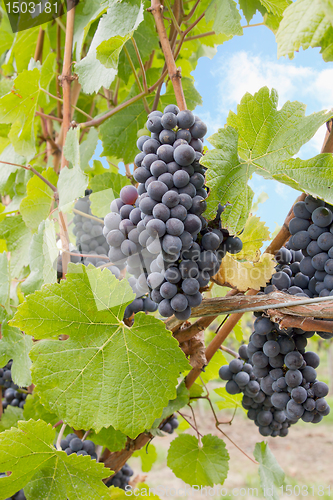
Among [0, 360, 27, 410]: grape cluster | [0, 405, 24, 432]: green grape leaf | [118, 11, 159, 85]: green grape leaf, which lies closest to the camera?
[118, 11, 159, 85]: green grape leaf

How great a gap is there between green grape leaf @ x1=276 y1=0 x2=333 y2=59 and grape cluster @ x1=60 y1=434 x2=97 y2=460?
1204mm

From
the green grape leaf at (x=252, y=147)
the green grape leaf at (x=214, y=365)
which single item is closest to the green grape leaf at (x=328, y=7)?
the green grape leaf at (x=252, y=147)

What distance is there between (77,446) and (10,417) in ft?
1.73

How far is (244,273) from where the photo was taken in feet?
3.08

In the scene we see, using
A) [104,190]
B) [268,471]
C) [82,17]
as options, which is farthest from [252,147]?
[268,471]

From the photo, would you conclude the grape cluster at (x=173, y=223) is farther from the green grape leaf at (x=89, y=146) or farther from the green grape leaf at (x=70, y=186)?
the green grape leaf at (x=89, y=146)

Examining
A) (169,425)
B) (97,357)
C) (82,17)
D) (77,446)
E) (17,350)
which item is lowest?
(169,425)

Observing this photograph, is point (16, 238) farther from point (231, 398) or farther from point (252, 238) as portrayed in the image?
point (231, 398)

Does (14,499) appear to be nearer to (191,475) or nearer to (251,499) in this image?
(191,475)

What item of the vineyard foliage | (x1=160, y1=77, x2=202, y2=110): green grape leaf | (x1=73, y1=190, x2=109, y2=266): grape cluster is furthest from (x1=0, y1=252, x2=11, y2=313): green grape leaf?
(x1=160, y1=77, x2=202, y2=110): green grape leaf

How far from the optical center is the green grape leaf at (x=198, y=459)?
55.2 inches

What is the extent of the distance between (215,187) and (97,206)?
1.93ft

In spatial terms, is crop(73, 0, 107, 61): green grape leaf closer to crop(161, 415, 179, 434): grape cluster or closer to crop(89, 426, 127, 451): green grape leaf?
crop(89, 426, 127, 451): green grape leaf

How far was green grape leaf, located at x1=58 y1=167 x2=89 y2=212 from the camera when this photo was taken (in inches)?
37.7
